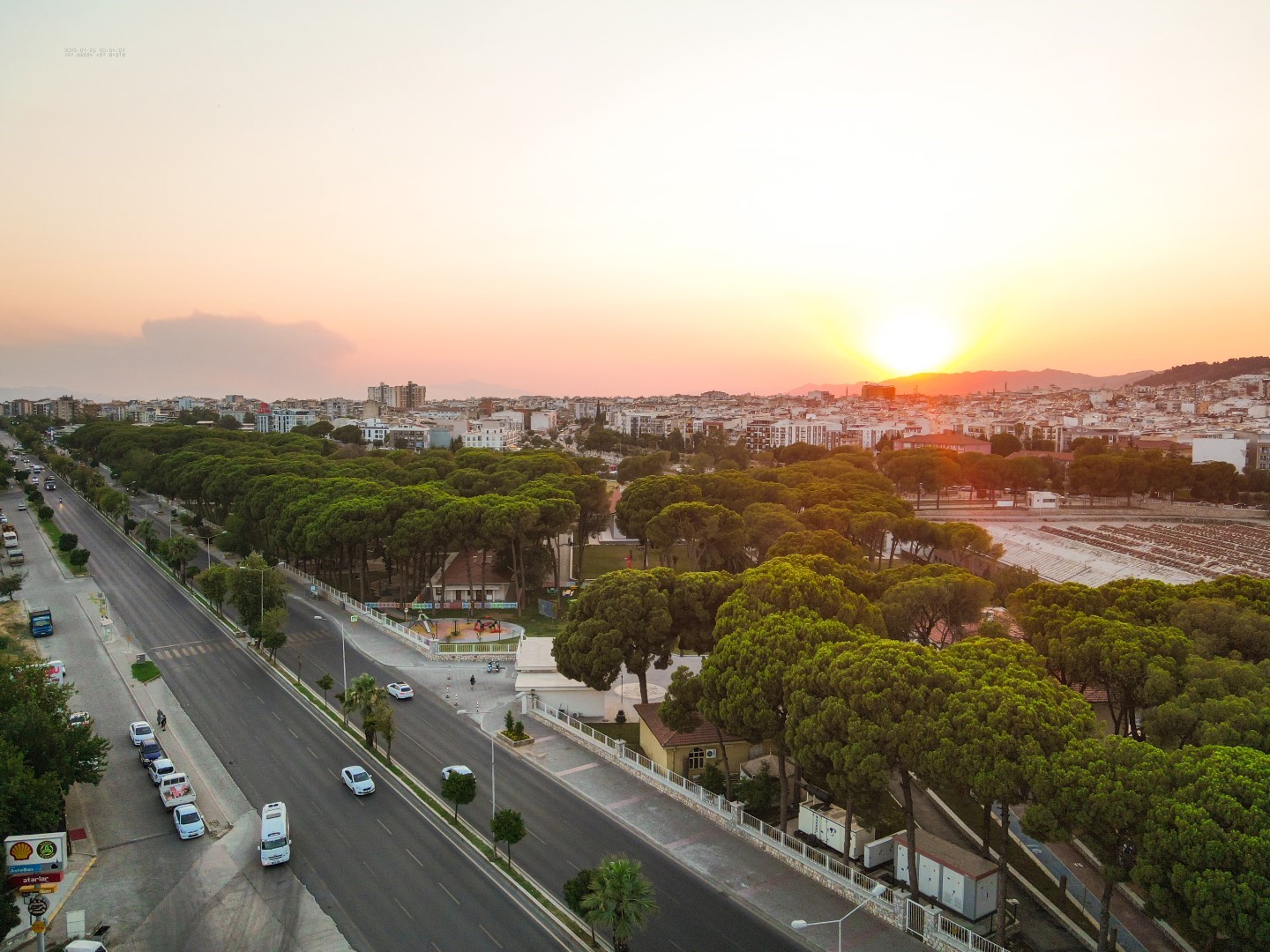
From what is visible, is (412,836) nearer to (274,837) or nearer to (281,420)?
(274,837)

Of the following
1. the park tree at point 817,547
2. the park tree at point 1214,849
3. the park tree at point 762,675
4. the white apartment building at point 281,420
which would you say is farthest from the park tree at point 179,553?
the white apartment building at point 281,420

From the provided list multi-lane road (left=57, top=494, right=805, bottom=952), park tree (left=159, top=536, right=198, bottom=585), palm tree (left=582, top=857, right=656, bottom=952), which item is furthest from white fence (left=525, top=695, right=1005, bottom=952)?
park tree (left=159, top=536, right=198, bottom=585)

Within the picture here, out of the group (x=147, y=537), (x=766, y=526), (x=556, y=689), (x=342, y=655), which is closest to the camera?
(x=556, y=689)

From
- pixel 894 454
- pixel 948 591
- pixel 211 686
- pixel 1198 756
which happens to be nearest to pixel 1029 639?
pixel 948 591

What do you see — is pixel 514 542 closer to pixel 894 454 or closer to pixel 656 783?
pixel 656 783

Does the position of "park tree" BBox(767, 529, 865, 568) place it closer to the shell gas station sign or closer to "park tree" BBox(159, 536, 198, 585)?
the shell gas station sign

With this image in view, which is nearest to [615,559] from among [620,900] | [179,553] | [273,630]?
[273,630]
